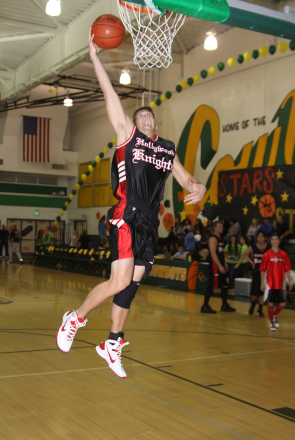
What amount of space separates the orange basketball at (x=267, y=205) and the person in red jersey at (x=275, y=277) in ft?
21.8

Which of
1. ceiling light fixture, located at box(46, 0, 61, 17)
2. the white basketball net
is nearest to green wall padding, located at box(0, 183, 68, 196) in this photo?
ceiling light fixture, located at box(46, 0, 61, 17)

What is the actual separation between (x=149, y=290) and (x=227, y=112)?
7285 mm

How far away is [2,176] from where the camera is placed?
26.2 m

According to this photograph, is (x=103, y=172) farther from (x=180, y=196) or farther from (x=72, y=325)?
(x=72, y=325)

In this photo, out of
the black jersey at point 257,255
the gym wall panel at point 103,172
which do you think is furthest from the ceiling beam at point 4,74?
the black jersey at point 257,255

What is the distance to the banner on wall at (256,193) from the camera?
554 inches

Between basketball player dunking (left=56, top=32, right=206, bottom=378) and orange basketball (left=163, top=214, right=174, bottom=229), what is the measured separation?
51.3 ft

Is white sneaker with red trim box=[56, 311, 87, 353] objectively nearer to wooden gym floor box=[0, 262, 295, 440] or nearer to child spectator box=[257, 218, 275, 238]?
wooden gym floor box=[0, 262, 295, 440]

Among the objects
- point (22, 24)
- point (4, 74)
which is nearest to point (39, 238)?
point (4, 74)

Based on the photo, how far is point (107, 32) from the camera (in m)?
4.34

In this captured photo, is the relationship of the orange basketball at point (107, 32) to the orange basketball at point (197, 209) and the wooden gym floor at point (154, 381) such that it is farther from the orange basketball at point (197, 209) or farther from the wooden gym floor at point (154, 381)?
the orange basketball at point (197, 209)

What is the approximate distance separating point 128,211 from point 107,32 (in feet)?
5.93

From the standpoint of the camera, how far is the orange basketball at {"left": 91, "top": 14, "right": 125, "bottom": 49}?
4.22 metres

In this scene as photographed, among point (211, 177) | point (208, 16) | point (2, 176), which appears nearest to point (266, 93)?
point (211, 177)
